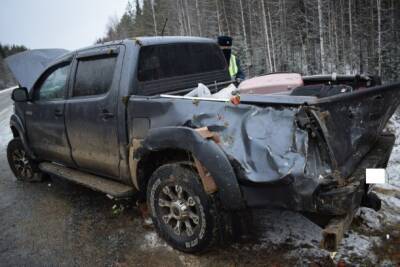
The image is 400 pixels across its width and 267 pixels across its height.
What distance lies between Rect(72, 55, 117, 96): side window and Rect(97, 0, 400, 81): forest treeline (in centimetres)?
1693

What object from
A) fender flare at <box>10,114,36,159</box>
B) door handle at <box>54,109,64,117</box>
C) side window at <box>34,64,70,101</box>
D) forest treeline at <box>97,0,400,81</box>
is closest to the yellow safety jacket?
side window at <box>34,64,70,101</box>

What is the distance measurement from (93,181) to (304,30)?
929 inches

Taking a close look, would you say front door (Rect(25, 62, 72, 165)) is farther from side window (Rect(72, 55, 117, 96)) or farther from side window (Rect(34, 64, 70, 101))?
side window (Rect(72, 55, 117, 96))

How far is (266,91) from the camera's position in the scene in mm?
3414

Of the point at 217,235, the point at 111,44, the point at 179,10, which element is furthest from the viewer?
the point at 179,10

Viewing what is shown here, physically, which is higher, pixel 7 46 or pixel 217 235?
pixel 7 46

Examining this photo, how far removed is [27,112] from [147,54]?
2473mm

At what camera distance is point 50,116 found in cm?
449

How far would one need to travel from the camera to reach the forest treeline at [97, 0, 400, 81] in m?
21.1

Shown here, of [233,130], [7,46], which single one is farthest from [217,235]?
[7,46]

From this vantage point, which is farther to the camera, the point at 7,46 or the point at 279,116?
the point at 7,46

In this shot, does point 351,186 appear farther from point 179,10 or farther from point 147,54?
point 179,10

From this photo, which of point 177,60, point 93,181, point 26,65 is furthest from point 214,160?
point 26,65

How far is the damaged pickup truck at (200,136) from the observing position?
2.31m
